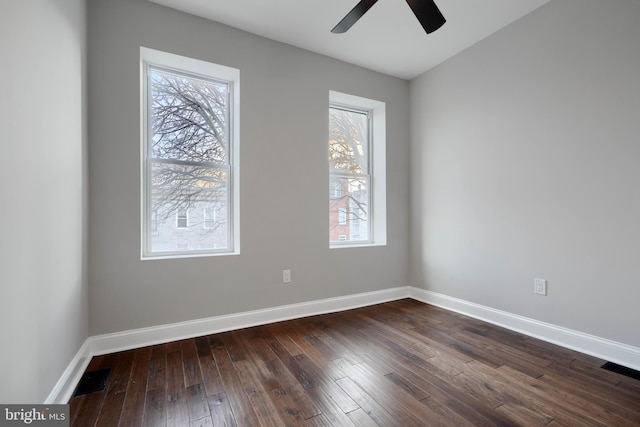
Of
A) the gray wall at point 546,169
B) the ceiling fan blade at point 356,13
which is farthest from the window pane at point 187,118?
the gray wall at point 546,169

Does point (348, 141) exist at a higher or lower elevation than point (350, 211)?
higher

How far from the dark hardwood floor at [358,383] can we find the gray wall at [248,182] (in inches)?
15.9

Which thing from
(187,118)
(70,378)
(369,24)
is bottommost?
(70,378)

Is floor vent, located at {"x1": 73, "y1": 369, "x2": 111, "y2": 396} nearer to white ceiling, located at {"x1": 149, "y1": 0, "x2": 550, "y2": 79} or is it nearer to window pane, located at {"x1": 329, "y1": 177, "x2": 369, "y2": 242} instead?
window pane, located at {"x1": 329, "y1": 177, "x2": 369, "y2": 242}

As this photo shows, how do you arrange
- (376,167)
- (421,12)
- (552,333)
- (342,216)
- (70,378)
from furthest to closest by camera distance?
1. (376,167)
2. (342,216)
3. (552,333)
4. (421,12)
5. (70,378)

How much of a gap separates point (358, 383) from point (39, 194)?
2011mm

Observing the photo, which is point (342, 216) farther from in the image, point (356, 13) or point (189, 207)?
point (356, 13)

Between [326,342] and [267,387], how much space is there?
0.73 meters

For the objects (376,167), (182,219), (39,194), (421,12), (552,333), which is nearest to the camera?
(39,194)

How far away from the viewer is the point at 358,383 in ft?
5.83

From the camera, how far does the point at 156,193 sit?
2508mm
